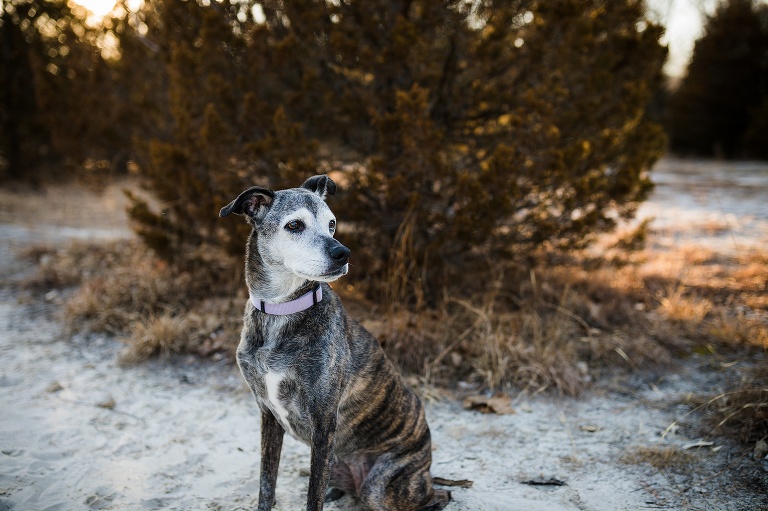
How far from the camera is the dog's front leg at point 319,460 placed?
7.73ft

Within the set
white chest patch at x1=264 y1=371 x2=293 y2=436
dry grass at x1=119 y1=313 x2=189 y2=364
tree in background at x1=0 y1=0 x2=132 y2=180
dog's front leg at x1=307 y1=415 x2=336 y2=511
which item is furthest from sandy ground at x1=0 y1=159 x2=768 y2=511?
tree in background at x1=0 y1=0 x2=132 y2=180

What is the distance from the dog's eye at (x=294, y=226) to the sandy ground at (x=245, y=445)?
155 cm

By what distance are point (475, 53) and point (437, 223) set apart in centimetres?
144

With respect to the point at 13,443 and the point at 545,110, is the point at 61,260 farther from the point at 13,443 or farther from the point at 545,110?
the point at 545,110

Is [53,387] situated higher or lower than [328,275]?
lower

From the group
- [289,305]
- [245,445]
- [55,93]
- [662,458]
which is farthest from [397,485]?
[55,93]

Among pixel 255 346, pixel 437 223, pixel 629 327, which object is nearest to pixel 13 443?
pixel 255 346

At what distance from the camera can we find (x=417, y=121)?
3.92 meters

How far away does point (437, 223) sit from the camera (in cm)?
459

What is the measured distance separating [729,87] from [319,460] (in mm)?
18667

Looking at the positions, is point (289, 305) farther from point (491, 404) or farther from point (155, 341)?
point (155, 341)

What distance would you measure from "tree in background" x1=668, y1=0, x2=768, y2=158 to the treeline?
44.1 feet

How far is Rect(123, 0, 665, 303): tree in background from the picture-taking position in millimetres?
4203

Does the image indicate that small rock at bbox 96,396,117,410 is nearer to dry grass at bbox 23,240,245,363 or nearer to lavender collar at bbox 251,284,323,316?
dry grass at bbox 23,240,245,363
